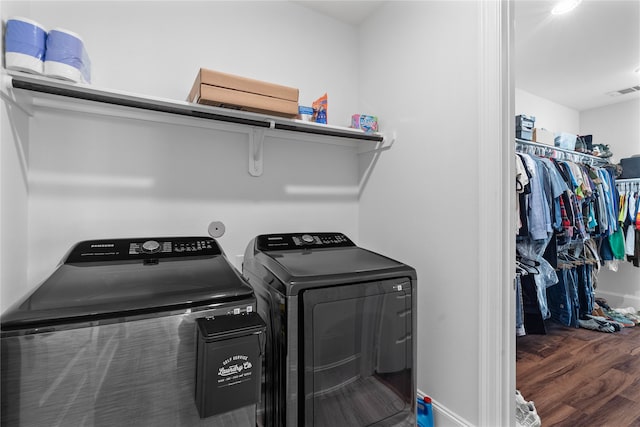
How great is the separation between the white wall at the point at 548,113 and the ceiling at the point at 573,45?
97mm

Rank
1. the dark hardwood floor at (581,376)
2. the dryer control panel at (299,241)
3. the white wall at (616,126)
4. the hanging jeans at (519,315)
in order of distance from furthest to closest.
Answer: the white wall at (616,126), the hanging jeans at (519,315), the dark hardwood floor at (581,376), the dryer control panel at (299,241)

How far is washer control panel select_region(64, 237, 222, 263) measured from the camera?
133 centimetres

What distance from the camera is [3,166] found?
1.10m

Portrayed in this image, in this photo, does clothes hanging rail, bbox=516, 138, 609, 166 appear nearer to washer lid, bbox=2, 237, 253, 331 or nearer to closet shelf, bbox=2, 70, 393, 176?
closet shelf, bbox=2, 70, 393, 176

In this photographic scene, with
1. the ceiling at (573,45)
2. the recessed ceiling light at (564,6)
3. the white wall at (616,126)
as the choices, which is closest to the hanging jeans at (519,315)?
the ceiling at (573,45)

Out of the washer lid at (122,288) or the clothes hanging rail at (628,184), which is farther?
the clothes hanging rail at (628,184)

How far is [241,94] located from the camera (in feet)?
4.82

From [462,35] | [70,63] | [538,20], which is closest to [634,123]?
[538,20]

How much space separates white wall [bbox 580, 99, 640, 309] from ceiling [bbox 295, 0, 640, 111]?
8.5 inches

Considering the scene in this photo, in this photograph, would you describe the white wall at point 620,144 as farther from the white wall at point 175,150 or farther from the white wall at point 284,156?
the white wall at point 175,150

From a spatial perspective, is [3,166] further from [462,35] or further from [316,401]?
[462,35]

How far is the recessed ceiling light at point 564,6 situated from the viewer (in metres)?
2.16

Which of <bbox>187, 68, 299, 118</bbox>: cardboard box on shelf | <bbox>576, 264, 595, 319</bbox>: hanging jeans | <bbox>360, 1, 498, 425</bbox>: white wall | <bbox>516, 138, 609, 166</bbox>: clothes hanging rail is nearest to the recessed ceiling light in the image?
<bbox>516, 138, 609, 166</bbox>: clothes hanging rail

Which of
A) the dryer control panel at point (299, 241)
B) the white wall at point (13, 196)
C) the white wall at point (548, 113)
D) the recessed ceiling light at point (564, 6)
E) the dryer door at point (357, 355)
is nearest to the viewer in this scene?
the white wall at point (13, 196)
